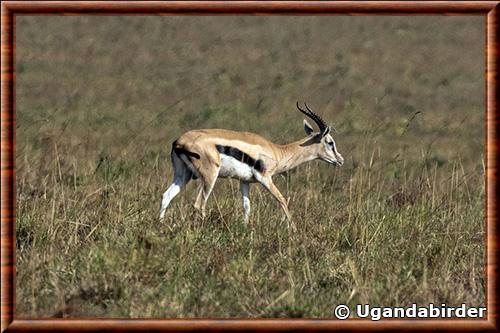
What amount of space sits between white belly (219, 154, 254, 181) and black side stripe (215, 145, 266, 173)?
4cm

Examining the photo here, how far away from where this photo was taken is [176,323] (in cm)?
435

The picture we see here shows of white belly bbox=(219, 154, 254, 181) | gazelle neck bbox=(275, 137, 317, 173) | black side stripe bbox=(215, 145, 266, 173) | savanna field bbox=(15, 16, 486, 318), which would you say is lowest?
savanna field bbox=(15, 16, 486, 318)

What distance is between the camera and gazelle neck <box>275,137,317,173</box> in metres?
9.64

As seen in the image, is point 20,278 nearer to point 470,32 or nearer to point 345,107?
point 345,107

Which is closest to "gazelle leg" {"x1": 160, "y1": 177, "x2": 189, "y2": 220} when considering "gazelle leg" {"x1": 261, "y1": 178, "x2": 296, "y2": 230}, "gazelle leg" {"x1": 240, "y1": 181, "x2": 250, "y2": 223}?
"gazelle leg" {"x1": 240, "y1": 181, "x2": 250, "y2": 223}

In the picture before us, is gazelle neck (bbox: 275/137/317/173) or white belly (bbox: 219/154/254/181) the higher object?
gazelle neck (bbox: 275/137/317/173)

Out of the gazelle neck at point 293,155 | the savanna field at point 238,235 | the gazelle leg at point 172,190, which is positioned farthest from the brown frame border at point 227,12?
the gazelle neck at point 293,155

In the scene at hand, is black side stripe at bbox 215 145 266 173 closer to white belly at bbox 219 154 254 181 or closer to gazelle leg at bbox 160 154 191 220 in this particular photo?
white belly at bbox 219 154 254 181

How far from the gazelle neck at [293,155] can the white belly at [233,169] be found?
69cm

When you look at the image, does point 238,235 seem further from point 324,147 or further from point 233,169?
point 324,147

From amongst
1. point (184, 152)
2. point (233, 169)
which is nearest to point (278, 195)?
point (233, 169)

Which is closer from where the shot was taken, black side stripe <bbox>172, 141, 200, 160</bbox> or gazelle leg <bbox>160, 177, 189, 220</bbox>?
gazelle leg <bbox>160, 177, 189, 220</bbox>

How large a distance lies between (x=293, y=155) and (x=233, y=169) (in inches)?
50.1

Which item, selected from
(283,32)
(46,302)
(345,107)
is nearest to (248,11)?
(46,302)
